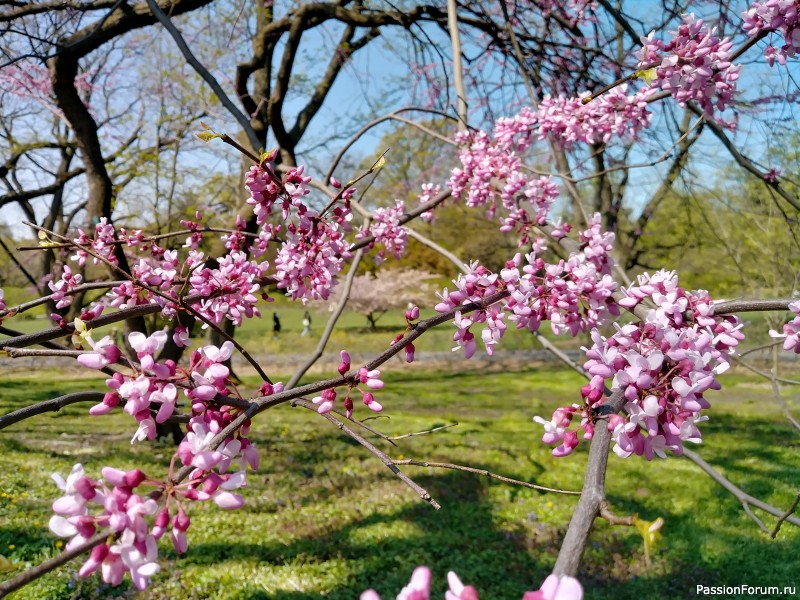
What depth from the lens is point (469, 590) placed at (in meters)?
0.64

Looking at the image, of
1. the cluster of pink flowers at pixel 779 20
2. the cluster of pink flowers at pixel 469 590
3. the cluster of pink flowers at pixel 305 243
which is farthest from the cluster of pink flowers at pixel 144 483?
the cluster of pink flowers at pixel 779 20

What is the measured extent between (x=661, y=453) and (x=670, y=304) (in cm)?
39

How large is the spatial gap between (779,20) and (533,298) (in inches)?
53.0

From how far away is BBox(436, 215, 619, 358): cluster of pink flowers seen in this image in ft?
5.12

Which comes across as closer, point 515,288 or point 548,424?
point 548,424

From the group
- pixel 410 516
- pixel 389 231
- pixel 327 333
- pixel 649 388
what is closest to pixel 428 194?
pixel 389 231

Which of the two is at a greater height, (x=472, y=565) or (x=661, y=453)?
(x=661, y=453)

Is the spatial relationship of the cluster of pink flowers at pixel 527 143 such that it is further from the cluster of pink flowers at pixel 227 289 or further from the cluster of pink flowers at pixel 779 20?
the cluster of pink flowers at pixel 227 289

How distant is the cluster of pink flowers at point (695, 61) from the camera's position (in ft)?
6.35

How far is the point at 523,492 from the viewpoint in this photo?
5.47 meters

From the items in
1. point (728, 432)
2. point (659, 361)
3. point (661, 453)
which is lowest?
point (728, 432)

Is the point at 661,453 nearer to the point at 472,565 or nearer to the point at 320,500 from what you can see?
the point at 472,565

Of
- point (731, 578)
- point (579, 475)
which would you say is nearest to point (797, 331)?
point (731, 578)

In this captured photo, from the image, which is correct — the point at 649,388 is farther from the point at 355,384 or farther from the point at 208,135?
the point at 208,135
